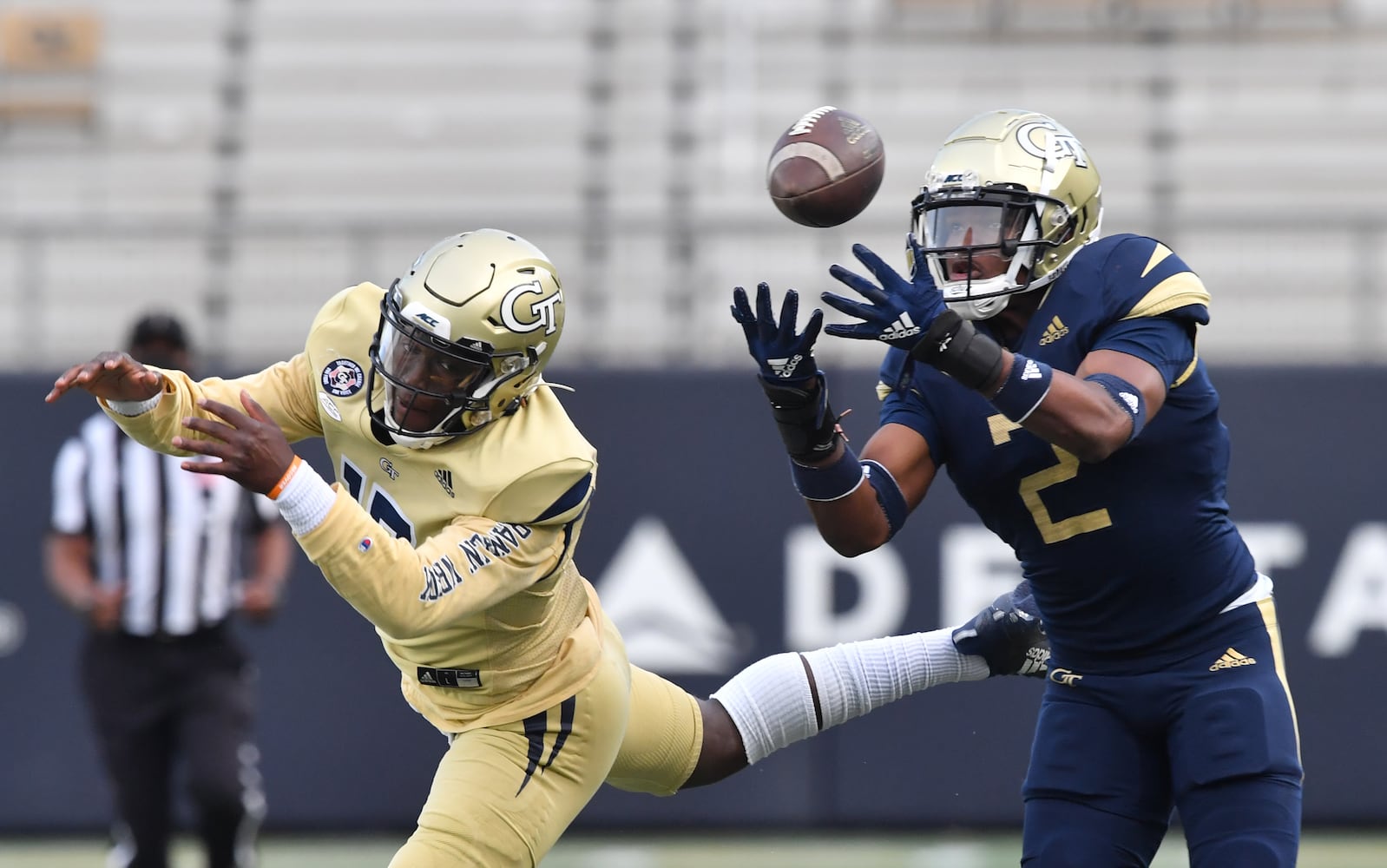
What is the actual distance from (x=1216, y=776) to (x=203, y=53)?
795cm

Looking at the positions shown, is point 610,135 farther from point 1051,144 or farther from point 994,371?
point 994,371

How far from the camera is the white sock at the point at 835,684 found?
439cm

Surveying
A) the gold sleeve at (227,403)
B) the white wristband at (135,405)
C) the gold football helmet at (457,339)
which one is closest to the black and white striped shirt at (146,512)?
the gold sleeve at (227,403)

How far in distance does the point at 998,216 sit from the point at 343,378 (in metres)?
1.48

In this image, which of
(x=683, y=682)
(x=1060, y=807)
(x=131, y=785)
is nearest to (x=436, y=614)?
(x=1060, y=807)

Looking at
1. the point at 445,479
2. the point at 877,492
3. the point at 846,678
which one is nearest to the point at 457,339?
the point at 445,479

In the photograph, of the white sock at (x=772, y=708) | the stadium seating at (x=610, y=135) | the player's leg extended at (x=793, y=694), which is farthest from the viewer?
the stadium seating at (x=610, y=135)

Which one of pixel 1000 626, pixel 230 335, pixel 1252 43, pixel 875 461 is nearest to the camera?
pixel 875 461

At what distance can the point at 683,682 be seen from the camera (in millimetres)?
7441

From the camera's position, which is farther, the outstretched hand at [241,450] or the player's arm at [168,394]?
the player's arm at [168,394]

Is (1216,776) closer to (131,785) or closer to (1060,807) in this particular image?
(1060,807)

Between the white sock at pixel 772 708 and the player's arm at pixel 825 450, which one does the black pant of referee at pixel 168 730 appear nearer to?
the white sock at pixel 772 708

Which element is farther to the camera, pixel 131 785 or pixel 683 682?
pixel 683 682

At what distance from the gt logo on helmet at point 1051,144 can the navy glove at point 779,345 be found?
64cm
